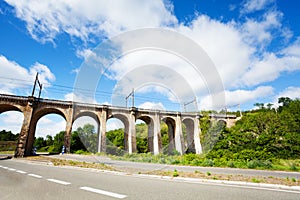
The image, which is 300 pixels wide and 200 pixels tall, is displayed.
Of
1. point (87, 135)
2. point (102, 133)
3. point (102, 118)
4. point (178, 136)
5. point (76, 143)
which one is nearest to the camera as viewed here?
point (102, 133)

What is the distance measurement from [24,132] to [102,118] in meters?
11.6

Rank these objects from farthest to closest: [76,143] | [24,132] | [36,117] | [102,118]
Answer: [76,143]
[102,118]
[36,117]
[24,132]

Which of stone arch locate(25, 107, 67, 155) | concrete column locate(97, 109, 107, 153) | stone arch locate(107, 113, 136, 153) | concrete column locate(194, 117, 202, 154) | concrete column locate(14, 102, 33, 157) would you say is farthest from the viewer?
concrete column locate(194, 117, 202, 154)

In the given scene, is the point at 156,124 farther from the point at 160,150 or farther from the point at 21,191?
the point at 21,191

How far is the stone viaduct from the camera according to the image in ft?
82.3

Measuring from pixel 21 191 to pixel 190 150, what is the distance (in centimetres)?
3976

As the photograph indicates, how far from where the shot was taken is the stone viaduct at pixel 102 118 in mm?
25078

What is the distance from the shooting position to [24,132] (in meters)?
24.0

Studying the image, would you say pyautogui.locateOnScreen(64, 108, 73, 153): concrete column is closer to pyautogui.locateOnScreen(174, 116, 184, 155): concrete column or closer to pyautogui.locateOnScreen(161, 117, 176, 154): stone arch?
Result: pyautogui.locateOnScreen(161, 117, 176, 154): stone arch

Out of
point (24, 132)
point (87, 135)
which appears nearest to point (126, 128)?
point (24, 132)

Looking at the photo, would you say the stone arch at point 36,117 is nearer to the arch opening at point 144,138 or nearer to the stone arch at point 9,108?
the stone arch at point 9,108

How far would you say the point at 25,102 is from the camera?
25.8 m

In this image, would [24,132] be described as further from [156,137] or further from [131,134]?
[156,137]

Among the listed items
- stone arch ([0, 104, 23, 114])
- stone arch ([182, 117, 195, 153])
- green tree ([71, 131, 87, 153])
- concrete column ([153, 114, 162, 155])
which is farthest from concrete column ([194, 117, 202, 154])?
stone arch ([0, 104, 23, 114])
